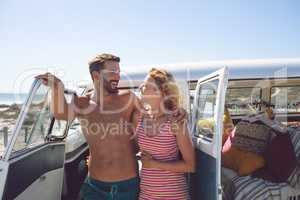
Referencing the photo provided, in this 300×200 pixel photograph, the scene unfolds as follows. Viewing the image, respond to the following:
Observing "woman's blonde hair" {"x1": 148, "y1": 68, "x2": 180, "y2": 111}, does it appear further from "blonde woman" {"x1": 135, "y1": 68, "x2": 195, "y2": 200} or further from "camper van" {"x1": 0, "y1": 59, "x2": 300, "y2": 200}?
"camper van" {"x1": 0, "y1": 59, "x2": 300, "y2": 200}

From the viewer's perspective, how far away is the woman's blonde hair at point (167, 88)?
277 cm

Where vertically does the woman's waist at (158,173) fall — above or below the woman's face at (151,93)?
below

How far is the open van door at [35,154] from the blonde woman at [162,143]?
951mm

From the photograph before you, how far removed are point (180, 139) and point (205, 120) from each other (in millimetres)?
694

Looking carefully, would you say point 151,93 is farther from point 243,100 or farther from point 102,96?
point 243,100

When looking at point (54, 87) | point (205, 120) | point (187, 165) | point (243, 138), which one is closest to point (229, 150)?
point (243, 138)

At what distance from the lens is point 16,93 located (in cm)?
321

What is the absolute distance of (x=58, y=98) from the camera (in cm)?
293

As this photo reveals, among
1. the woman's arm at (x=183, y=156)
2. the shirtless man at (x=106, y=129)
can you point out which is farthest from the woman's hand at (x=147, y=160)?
the shirtless man at (x=106, y=129)

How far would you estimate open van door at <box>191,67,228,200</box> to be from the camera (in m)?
2.65

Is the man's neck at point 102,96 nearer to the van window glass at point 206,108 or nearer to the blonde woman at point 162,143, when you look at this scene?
the blonde woman at point 162,143

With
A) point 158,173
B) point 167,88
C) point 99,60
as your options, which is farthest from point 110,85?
point 158,173

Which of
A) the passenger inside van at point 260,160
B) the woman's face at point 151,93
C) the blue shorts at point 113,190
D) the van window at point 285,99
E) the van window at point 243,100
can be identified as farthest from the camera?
the van window at point 285,99

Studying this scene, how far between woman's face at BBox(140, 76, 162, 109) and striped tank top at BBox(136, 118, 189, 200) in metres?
0.18
